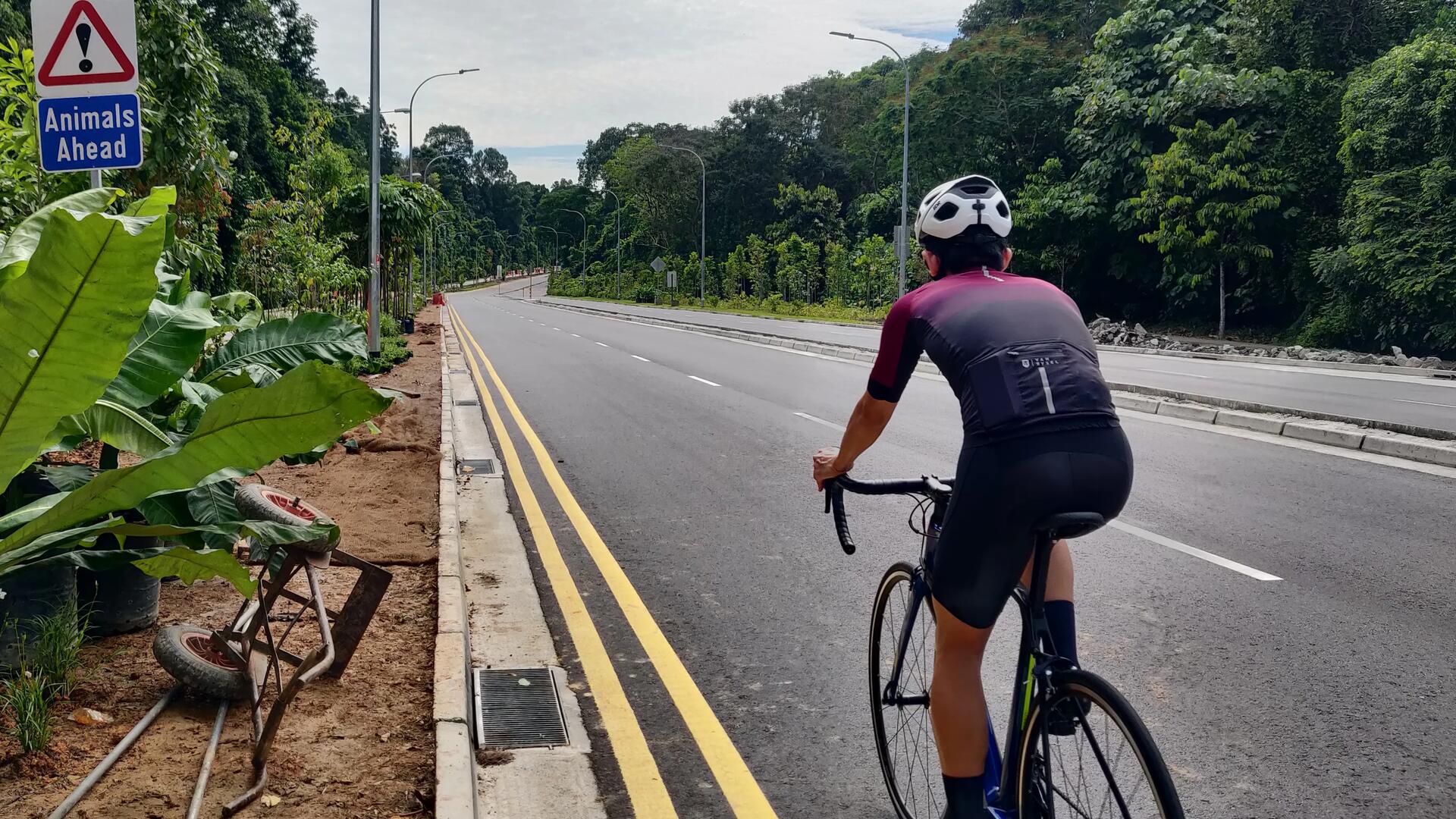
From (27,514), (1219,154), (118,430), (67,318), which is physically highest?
(1219,154)

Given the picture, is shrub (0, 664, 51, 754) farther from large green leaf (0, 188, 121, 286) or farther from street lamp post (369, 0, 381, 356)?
street lamp post (369, 0, 381, 356)

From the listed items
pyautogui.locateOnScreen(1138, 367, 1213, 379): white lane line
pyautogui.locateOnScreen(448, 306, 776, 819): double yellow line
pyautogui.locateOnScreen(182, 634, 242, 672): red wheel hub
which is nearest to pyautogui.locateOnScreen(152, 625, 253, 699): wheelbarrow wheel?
pyautogui.locateOnScreen(182, 634, 242, 672): red wheel hub

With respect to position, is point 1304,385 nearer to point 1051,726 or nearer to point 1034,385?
point 1034,385

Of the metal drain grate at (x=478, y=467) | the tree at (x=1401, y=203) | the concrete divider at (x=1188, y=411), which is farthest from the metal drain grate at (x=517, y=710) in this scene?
the tree at (x=1401, y=203)

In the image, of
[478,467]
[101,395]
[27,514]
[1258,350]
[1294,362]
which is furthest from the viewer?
[1258,350]

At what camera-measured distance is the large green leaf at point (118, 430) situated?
395cm

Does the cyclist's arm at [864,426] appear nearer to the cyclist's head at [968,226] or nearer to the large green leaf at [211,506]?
the cyclist's head at [968,226]

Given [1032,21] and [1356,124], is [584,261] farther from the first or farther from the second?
[1356,124]

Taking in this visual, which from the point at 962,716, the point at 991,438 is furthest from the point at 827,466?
the point at 962,716

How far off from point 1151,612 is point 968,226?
3600mm

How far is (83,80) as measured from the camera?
216 inches

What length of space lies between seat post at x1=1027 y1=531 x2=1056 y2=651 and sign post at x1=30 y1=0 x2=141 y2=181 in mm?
4795

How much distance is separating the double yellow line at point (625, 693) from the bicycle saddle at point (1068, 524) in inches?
60.4

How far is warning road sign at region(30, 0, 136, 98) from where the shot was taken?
17.6 feet
